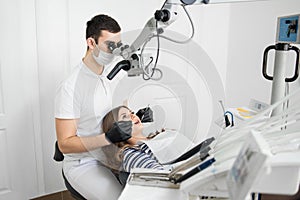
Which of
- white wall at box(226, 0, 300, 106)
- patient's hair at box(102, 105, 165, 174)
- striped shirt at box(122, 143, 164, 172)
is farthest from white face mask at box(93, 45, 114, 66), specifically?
white wall at box(226, 0, 300, 106)

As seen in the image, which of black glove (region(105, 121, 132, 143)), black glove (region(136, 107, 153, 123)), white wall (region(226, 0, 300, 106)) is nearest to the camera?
black glove (region(105, 121, 132, 143))

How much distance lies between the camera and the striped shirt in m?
1.22

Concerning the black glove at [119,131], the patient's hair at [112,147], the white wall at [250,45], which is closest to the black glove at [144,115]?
the patient's hair at [112,147]

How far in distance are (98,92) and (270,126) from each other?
1.06 meters

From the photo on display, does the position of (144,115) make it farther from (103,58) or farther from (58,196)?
(58,196)

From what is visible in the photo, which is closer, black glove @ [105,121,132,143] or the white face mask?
black glove @ [105,121,132,143]

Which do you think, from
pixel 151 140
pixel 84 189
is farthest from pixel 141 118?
pixel 84 189

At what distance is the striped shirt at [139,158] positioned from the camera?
4.02ft

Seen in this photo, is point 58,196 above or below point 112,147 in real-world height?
below

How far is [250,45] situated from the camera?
224 cm

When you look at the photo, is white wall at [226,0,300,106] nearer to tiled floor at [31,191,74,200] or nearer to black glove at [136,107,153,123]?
black glove at [136,107,153,123]

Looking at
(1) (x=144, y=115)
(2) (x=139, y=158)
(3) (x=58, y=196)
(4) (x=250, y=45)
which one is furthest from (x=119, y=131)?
(4) (x=250, y=45)

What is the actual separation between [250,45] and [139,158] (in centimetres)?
149

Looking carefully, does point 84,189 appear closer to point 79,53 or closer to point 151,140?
point 151,140
